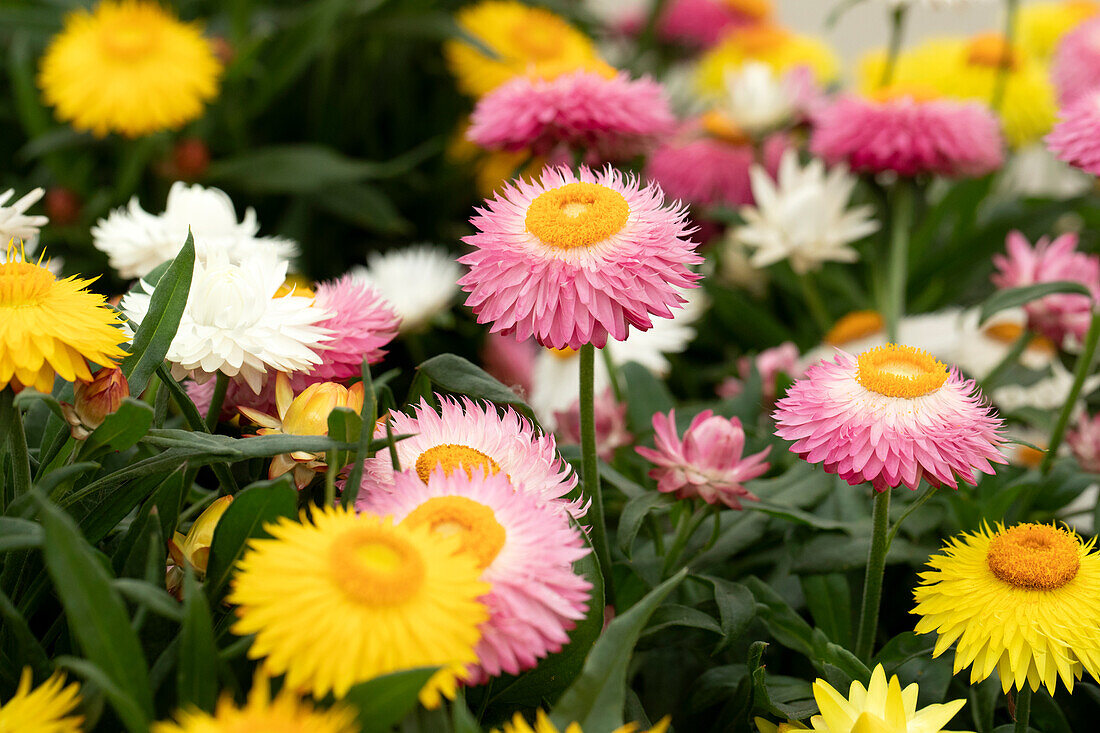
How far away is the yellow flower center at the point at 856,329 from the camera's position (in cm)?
100

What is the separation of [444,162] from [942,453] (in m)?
1.14

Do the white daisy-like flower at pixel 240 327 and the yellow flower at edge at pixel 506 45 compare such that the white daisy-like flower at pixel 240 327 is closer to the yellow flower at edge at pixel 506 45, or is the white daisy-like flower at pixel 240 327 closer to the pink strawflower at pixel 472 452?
the pink strawflower at pixel 472 452

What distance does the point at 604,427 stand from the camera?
0.81 metres

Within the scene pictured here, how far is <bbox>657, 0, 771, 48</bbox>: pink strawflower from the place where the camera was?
180cm

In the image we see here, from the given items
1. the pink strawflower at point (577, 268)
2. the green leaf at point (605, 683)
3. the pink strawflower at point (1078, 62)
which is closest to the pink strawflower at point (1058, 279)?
the pink strawflower at point (1078, 62)

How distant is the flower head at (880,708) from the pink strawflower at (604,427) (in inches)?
12.4

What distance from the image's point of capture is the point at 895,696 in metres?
0.48

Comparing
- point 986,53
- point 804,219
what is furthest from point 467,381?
point 986,53

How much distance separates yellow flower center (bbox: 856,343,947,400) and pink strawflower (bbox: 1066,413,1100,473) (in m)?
0.34

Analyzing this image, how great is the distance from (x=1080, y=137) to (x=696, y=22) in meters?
1.22

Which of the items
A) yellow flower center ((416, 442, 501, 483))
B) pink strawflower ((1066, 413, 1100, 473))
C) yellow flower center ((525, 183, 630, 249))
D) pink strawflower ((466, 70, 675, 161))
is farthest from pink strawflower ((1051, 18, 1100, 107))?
yellow flower center ((416, 442, 501, 483))

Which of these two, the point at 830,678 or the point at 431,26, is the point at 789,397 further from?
the point at 431,26

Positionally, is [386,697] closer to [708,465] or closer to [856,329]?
[708,465]

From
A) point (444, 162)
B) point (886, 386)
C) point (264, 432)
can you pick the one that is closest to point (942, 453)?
point (886, 386)
